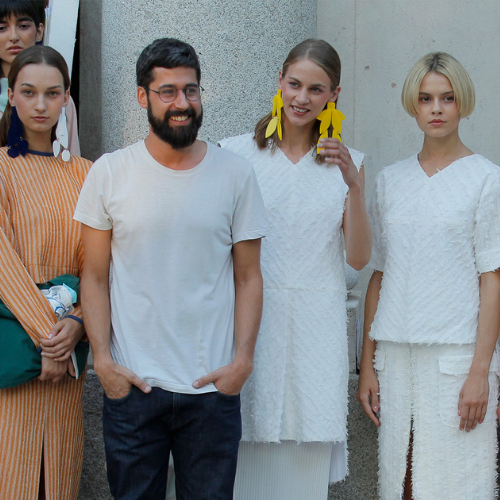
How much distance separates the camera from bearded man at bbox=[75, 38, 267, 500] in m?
2.39

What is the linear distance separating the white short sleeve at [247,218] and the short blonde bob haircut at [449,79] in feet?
2.87

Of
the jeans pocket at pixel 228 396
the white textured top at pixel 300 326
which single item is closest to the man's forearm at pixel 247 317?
the jeans pocket at pixel 228 396

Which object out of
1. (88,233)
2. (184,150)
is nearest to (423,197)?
(184,150)

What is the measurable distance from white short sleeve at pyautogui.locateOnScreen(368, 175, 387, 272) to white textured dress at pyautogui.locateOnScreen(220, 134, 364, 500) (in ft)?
1.04

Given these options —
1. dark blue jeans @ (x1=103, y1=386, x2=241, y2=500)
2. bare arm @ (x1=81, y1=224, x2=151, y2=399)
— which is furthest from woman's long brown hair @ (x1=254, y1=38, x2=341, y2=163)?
dark blue jeans @ (x1=103, y1=386, x2=241, y2=500)

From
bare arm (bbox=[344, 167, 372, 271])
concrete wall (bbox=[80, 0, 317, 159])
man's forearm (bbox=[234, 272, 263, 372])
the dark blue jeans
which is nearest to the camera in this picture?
the dark blue jeans

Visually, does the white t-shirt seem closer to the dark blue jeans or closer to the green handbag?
the dark blue jeans

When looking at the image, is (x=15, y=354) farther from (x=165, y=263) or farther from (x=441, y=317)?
(x=441, y=317)

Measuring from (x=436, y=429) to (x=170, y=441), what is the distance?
1057 mm

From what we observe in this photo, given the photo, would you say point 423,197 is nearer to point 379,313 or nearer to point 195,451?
point 379,313

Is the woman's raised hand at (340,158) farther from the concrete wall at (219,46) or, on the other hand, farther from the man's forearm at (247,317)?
the concrete wall at (219,46)

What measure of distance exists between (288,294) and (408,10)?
2.62 m

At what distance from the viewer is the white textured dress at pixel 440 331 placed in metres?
2.82

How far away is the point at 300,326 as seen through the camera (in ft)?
9.27
